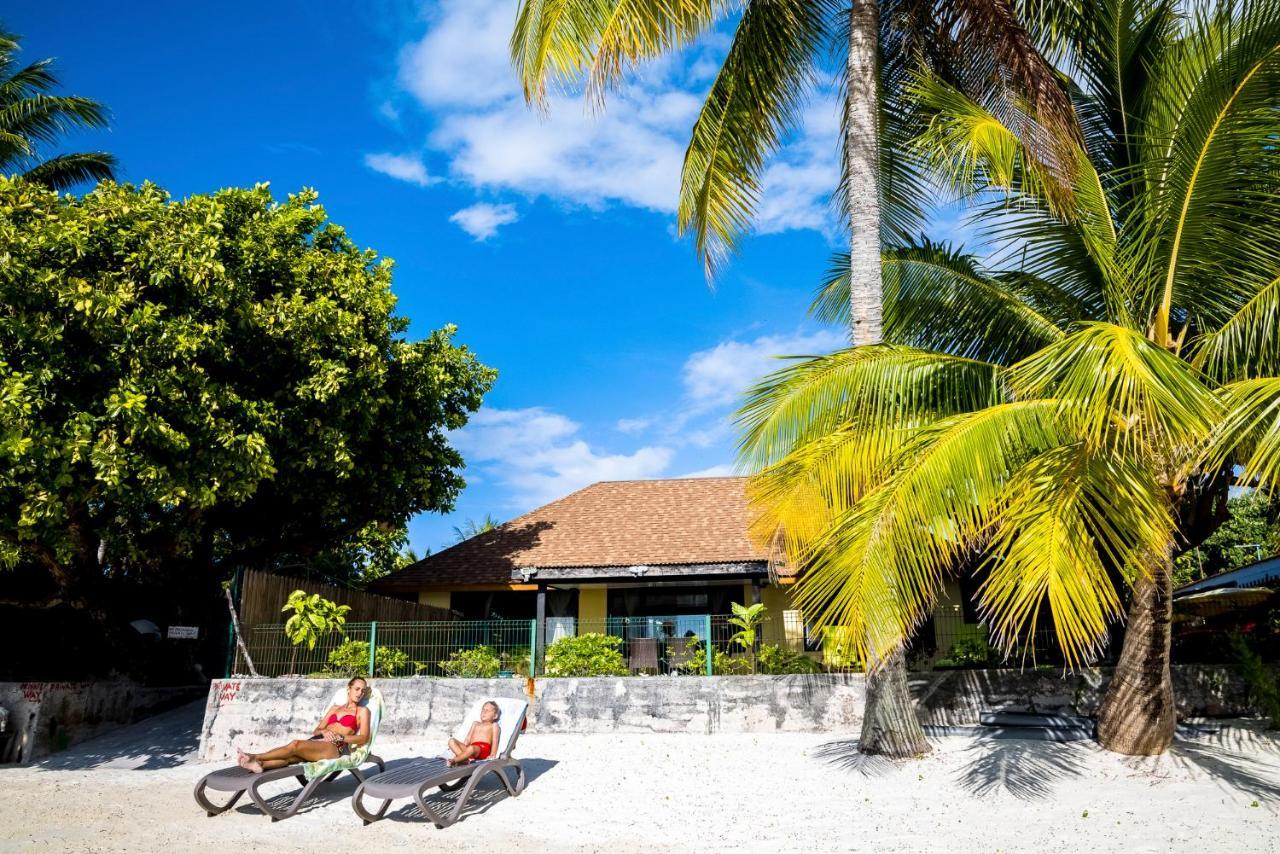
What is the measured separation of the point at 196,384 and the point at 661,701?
789 centimetres

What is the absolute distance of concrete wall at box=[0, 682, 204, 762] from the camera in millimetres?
12609

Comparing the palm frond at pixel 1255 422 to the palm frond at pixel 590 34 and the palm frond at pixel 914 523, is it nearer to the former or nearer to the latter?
the palm frond at pixel 914 523

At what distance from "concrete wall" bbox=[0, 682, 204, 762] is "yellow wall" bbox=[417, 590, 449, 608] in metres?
5.73

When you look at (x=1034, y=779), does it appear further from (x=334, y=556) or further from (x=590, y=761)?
(x=334, y=556)

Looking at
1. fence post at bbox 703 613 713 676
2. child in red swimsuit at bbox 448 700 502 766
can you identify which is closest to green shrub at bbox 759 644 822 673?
fence post at bbox 703 613 713 676

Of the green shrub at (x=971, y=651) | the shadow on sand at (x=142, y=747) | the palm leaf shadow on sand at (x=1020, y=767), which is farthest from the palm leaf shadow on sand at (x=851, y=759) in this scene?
the shadow on sand at (x=142, y=747)

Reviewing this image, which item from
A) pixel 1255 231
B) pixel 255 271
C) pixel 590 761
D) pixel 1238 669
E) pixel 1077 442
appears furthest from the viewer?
pixel 255 271

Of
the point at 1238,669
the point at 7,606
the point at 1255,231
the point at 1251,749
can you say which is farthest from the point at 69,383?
the point at 1238,669

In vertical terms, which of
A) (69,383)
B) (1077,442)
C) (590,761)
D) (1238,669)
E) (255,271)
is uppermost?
(255,271)

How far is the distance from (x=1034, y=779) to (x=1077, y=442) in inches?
159

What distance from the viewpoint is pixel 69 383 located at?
11.4 m

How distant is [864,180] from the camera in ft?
34.3

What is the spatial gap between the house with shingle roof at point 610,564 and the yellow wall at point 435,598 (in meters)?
0.03

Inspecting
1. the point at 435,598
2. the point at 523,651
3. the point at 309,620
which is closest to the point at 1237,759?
the point at 523,651
